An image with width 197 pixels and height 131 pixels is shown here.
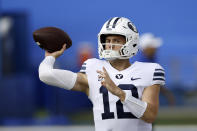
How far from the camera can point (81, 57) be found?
12.8 m

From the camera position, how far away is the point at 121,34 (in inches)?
167

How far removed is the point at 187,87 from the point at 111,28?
28.3ft

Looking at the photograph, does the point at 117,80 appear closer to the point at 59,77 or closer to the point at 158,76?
the point at 158,76

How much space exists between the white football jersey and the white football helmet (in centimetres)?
11

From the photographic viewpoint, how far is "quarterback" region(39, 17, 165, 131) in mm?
4168

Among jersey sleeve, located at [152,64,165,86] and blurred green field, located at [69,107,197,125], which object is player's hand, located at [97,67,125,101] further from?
blurred green field, located at [69,107,197,125]

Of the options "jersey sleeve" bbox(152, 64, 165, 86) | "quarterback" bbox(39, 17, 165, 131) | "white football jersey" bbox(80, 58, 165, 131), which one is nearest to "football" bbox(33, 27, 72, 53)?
"quarterback" bbox(39, 17, 165, 131)

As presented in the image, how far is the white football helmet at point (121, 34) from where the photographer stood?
4219mm

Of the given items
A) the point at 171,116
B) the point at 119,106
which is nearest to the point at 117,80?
the point at 119,106

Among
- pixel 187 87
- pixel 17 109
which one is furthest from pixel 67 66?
pixel 187 87

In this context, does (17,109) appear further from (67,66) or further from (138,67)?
(138,67)

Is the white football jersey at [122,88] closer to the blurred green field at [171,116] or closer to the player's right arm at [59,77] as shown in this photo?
the player's right arm at [59,77]

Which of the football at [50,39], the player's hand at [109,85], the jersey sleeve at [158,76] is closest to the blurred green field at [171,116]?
the football at [50,39]

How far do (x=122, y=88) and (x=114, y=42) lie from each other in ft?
0.98
